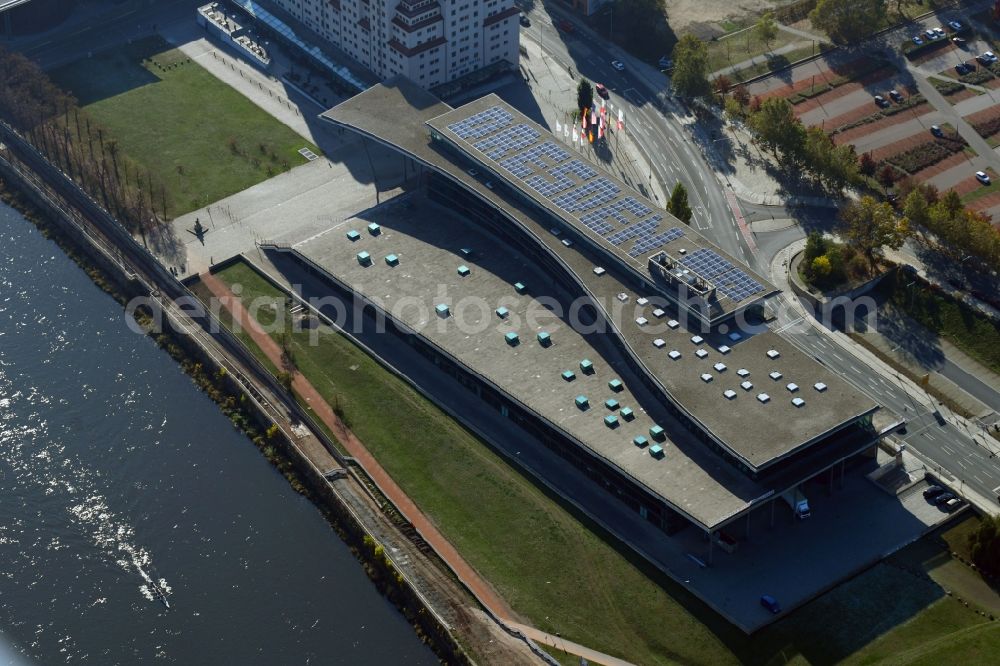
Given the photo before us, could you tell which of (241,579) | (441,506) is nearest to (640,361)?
(441,506)

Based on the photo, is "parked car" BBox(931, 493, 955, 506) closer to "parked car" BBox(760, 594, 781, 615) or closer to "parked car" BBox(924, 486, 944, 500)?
"parked car" BBox(924, 486, 944, 500)

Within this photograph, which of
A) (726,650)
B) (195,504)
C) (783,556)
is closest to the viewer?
(726,650)

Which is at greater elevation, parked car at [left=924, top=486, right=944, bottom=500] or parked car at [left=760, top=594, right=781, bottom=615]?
parked car at [left=924, top=486, right=944, bottom=500]

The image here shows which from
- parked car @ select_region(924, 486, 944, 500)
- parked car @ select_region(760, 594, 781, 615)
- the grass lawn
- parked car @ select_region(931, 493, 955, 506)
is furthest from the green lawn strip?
parked car @ select_region(931, 493, 955, 506)

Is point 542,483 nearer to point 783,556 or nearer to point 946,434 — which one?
point 783,556

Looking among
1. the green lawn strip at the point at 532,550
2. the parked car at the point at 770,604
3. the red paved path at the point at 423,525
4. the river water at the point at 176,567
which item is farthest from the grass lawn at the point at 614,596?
the river water at the point at 176,567

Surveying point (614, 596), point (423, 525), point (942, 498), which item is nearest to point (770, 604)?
point (614, 596)

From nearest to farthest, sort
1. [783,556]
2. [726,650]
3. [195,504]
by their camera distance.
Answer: [726,650]
[783,556]
[195,504]
